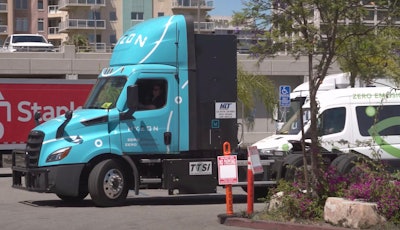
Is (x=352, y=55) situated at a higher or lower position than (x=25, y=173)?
higher

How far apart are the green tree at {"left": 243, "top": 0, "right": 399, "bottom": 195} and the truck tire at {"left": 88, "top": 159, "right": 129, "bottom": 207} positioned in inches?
181

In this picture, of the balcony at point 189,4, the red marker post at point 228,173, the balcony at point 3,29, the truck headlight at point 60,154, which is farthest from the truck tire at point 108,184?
the balcony at point 3,29

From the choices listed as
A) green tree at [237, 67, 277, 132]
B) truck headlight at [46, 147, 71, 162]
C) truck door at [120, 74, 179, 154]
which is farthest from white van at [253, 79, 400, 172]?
green tree at [237, 67, 277, 132]

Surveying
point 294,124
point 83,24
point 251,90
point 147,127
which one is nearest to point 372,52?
point 147,127

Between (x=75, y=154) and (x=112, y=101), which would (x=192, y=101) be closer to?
(x=112, y=101)

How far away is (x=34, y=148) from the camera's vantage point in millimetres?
14766

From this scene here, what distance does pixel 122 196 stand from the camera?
14.8m

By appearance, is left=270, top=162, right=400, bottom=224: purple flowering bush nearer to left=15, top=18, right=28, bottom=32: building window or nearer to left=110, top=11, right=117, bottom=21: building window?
left=110, top=11, right=117, bottom=21: building window

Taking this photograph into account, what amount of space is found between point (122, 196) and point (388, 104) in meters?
6.60

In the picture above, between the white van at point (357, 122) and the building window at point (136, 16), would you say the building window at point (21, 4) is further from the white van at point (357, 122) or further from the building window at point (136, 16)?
the white van at point (357, 122)

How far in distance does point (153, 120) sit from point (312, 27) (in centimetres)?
487

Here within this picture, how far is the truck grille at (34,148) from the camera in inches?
576

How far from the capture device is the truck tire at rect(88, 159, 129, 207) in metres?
14.4

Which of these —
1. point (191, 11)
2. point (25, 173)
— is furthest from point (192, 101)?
point (191, 11)
